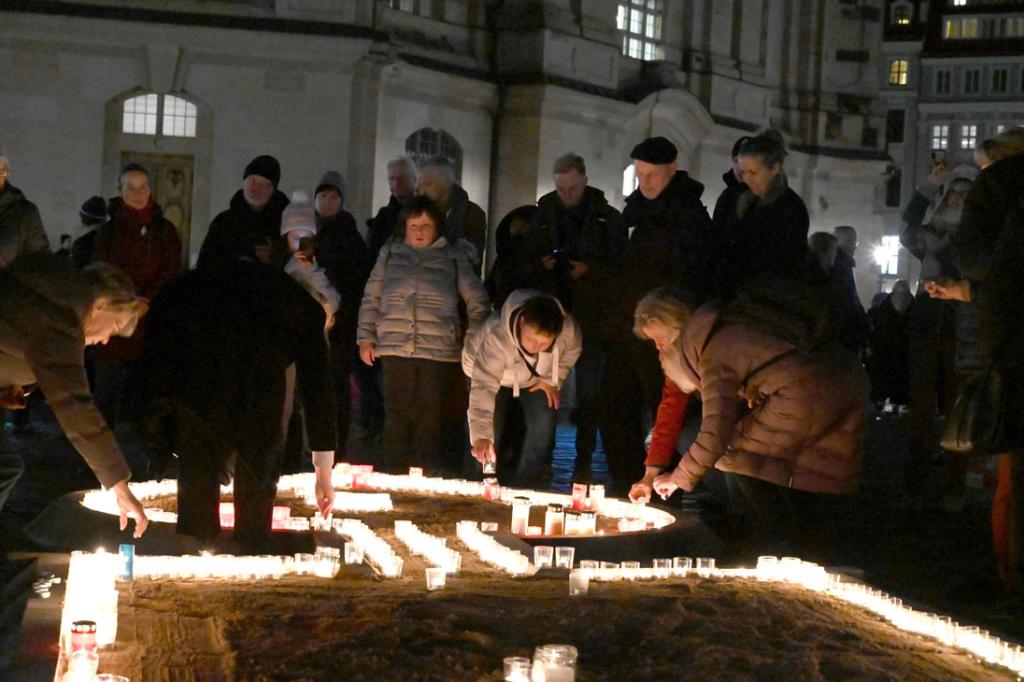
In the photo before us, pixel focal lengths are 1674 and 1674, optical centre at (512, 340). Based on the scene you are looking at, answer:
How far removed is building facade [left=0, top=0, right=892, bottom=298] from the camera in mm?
20875

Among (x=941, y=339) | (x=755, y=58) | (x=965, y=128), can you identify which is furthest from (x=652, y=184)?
(x=965, y=128)

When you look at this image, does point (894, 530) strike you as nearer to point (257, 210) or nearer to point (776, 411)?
point (776, 411)

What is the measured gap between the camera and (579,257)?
11336 mm

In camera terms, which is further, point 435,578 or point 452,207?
point 452,207

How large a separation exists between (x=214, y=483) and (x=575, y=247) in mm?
4594

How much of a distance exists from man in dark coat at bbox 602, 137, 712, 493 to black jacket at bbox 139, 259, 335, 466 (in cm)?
338

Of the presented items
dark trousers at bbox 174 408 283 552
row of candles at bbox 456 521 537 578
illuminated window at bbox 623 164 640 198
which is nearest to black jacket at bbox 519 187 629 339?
row of candles at bbox 456 521 537 578

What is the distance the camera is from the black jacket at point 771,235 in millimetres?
9281

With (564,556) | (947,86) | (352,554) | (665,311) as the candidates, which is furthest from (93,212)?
(947,86)

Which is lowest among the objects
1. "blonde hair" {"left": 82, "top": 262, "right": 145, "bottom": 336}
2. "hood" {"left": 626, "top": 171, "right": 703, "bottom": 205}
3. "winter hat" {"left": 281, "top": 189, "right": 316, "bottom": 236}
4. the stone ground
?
the stone ground

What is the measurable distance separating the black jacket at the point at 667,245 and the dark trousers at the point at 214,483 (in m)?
3.51

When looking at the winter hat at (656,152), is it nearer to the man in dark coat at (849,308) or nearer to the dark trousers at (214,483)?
the man in dark coat at (849,308)

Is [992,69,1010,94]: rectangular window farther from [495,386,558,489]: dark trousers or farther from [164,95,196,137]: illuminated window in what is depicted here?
[495,386,558,489]: dark trousers

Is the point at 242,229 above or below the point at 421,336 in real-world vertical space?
above
